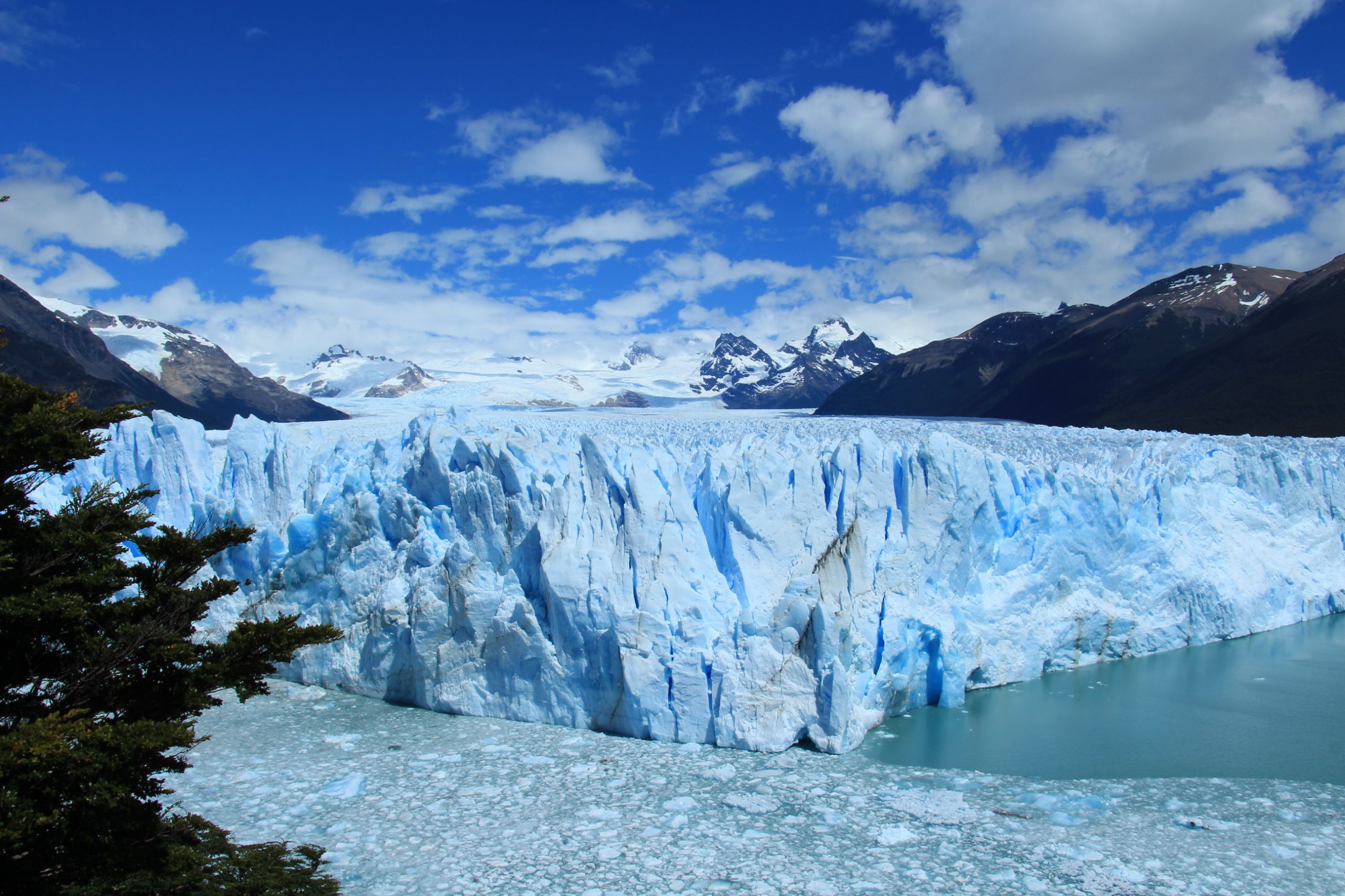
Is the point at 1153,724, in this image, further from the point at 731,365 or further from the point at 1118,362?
the point at 731,365

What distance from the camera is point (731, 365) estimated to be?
107m

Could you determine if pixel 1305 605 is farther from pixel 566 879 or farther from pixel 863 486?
pixel 566 879

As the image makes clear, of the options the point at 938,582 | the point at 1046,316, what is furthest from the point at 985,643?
the point at 1046,316

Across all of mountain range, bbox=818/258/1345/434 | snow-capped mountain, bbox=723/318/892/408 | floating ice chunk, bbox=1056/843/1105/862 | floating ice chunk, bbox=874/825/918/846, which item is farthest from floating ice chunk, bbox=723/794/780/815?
snow-capped mountain, bbox=723/318/892/408

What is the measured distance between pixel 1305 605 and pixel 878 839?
9540 millimetres

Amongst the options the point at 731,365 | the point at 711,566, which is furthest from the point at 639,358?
the point at 711,566

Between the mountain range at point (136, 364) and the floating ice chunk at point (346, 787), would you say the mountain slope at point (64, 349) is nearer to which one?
the mountain range at point (136, 364)

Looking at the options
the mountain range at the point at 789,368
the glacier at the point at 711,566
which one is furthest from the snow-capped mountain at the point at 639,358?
the glacier at the point at 711,566

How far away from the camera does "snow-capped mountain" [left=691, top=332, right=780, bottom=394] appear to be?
9900cm

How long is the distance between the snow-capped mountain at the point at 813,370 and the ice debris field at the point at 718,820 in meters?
60.9

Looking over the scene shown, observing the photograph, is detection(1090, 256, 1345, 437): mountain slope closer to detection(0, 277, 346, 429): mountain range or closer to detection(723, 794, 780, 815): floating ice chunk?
detection(723, 794, 780, 815): floating ice chunk

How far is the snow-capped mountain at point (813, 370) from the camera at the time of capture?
281 ft

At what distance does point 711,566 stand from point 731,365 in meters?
99.5

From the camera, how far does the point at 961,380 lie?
5409cm
